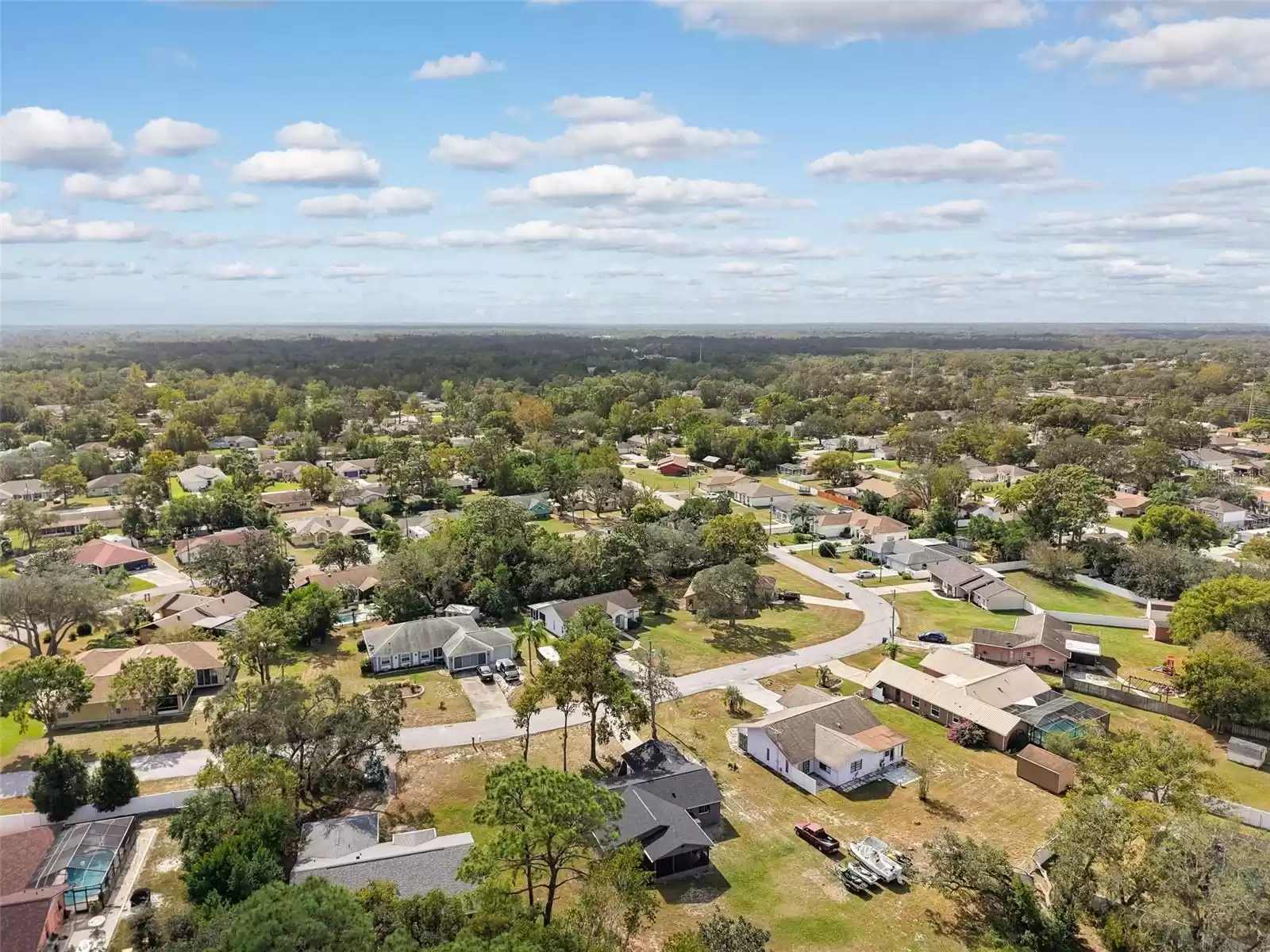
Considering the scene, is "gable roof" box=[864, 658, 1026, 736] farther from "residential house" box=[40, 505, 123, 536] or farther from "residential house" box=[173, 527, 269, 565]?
"residential house" box=[40, 505, 123, 536]

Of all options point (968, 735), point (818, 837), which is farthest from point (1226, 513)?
point (818, 837)

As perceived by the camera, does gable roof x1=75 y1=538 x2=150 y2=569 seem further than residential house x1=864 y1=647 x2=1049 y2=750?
Yes

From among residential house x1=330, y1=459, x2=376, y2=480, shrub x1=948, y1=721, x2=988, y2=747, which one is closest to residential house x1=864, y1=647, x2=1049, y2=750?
shrub x1=948, y1=721, x2=988, y2=747

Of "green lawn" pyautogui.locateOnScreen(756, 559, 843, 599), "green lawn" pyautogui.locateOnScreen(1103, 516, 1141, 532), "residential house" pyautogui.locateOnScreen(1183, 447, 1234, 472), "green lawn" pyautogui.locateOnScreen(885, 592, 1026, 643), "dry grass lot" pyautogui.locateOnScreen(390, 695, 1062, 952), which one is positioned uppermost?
"residential house" pyautogui.locateOnScreen(1183, 447, 1234, 472)

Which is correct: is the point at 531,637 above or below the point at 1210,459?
below

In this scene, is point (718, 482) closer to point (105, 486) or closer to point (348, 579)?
point (348, 579)

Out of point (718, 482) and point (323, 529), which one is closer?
point (323, 529)
